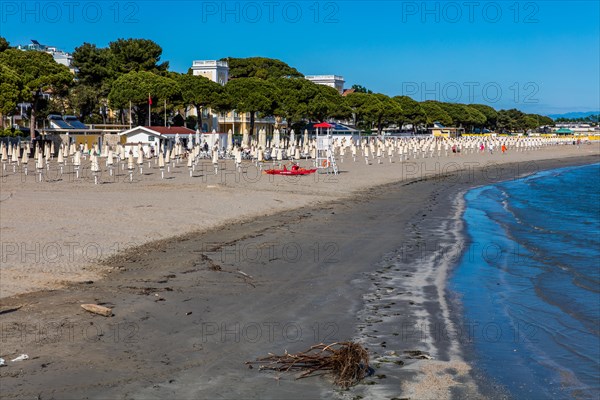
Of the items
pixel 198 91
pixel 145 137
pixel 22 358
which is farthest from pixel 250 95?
pixel 22 358

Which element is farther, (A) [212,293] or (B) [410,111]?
(B) [410,111]

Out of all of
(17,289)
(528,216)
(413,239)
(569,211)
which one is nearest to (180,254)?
(17,289)

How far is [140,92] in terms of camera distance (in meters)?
58.5

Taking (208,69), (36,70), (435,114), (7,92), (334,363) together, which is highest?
(208,69)

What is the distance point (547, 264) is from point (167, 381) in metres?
11.0

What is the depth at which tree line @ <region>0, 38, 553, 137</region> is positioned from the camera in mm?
47344

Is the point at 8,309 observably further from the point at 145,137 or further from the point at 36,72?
the point at 36,72

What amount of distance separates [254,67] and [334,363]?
94.8 metres

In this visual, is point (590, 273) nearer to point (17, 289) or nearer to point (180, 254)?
point (180, 254)

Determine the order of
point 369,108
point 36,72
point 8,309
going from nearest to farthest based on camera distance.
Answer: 1. point 8,309
2. point 36,72
3. point 369,108

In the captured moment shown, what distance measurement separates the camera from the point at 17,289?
32.7 feet

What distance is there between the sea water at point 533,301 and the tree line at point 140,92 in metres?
31.2

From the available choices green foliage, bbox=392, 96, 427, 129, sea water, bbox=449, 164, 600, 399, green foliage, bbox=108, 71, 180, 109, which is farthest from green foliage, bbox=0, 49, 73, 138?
green foliage, bbox=392, 96, 427, 129

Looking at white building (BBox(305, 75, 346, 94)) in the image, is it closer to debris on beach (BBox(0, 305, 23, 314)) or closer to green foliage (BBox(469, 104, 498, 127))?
green foliage (BBox(469, 104, 498, 127))
